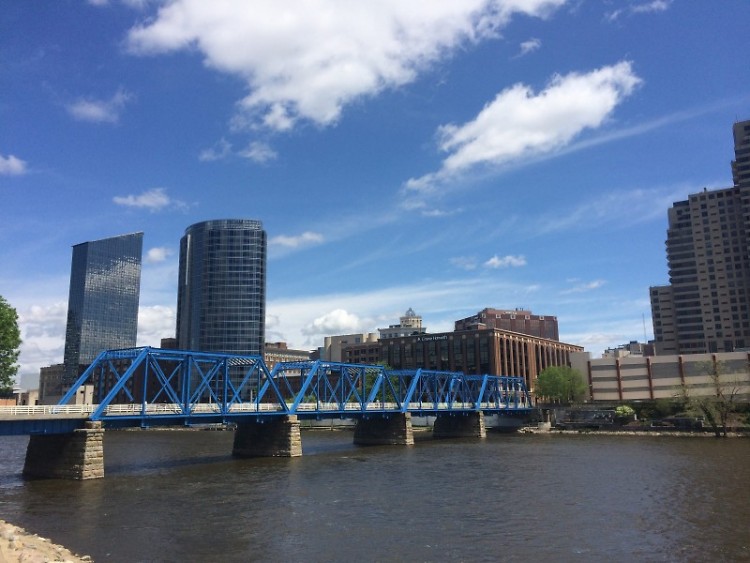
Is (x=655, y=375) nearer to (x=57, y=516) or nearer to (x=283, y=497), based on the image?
(x=283, y=497)

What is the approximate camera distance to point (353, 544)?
32.0 m

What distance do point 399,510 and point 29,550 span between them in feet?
76.6

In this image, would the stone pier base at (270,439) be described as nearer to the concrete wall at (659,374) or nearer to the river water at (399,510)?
the river water at (399,510)

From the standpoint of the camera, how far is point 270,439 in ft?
261

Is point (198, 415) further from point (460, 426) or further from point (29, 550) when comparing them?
point (460, 426)

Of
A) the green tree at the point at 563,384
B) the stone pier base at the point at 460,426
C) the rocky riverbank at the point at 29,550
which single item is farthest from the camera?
the green tree at the point at 563,384

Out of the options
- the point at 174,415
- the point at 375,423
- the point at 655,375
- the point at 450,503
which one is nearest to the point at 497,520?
the point at 450,503

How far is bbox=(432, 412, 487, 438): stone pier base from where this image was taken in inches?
4807

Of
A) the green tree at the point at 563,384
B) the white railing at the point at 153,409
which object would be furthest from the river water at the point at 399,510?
the green tree at the point at 563,384

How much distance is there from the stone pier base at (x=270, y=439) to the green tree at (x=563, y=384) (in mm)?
91019

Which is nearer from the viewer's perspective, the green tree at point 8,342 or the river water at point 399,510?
the river water at point 399,510

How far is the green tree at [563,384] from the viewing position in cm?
15075

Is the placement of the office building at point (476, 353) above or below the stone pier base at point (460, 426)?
above

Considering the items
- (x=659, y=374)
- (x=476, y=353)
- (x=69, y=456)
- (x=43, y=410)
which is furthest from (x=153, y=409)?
(x=476, y=353)
